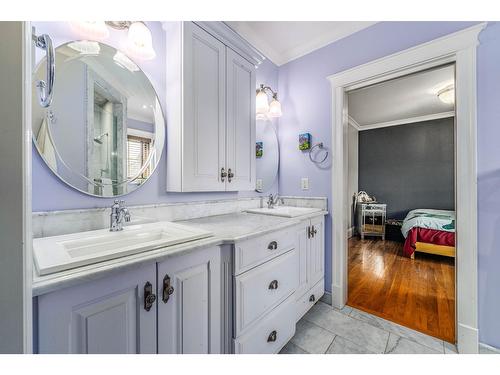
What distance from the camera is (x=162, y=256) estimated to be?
0.76m

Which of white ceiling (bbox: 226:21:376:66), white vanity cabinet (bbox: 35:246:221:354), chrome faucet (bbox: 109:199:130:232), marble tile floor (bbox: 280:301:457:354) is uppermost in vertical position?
white ceiling (bbox: 226:21:376:66)

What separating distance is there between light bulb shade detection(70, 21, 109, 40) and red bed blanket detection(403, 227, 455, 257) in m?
4.13

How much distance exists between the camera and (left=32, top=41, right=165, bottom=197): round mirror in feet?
3.29

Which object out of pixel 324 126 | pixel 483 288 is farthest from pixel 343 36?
pixel 483 288

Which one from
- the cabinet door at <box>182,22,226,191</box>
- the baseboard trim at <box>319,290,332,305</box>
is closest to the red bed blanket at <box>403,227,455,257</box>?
the baseboard trim at <box>319,290,332,305</box>

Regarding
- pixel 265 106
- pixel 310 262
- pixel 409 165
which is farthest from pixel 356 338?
pixel 409 165

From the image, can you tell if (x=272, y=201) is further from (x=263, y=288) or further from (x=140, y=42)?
(x=140, y=42)

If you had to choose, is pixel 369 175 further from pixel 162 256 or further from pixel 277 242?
pixel 162 256

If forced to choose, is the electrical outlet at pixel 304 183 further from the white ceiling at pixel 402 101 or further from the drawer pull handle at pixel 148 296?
the drawer pull handle at pixel 148 296

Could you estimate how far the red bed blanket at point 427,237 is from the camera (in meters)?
2.90

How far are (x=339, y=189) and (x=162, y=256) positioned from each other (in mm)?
1612

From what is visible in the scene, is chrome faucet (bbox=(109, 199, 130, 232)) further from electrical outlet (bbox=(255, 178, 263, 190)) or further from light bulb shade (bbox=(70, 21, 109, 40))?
electrical outlet (bbox=(255, 178, 263, 190))

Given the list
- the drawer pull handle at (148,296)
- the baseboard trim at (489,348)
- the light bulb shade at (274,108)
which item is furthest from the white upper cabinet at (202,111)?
the baseboard trim at (489,348)

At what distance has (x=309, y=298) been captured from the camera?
1.70 meters
